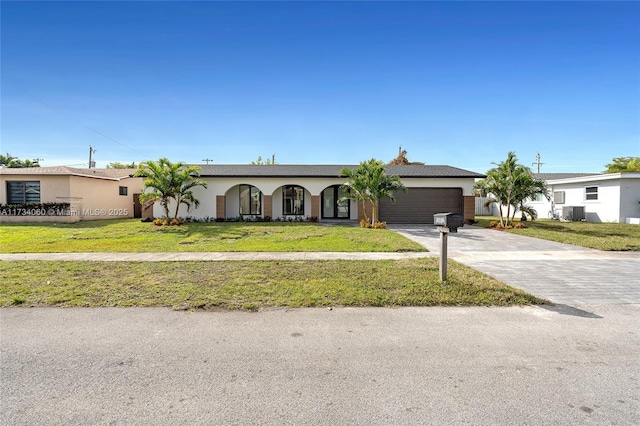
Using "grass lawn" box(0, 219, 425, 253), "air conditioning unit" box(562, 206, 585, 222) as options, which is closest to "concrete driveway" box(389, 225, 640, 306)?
"grass lawn" box(0, 219, 425, 253)

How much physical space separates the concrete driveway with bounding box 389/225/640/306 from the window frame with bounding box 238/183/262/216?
1190 cm

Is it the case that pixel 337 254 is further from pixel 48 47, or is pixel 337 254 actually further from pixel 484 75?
pixel 48 47

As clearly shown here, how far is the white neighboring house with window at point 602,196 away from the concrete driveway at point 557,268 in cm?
1197

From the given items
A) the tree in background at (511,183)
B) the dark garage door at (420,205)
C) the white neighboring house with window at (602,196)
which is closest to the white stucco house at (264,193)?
the dark garage door at (420,205)

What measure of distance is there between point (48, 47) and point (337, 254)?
52.9ft

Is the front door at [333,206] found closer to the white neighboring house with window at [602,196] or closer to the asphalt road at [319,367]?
the white neighboring house with window at [602,196]

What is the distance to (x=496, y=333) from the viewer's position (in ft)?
12.3

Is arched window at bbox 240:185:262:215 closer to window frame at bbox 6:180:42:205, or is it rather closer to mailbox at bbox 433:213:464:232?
window frame at bbox 6:180:42:205

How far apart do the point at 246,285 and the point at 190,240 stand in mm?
7223

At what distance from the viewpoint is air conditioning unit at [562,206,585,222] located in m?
20.5

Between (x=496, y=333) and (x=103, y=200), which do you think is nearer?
(x=496, y=333)

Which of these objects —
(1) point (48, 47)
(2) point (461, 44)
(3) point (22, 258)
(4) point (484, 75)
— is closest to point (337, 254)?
(3) point (22, 258)

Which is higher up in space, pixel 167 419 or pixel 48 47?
pixel 48 47

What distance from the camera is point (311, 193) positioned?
19.0 meters
